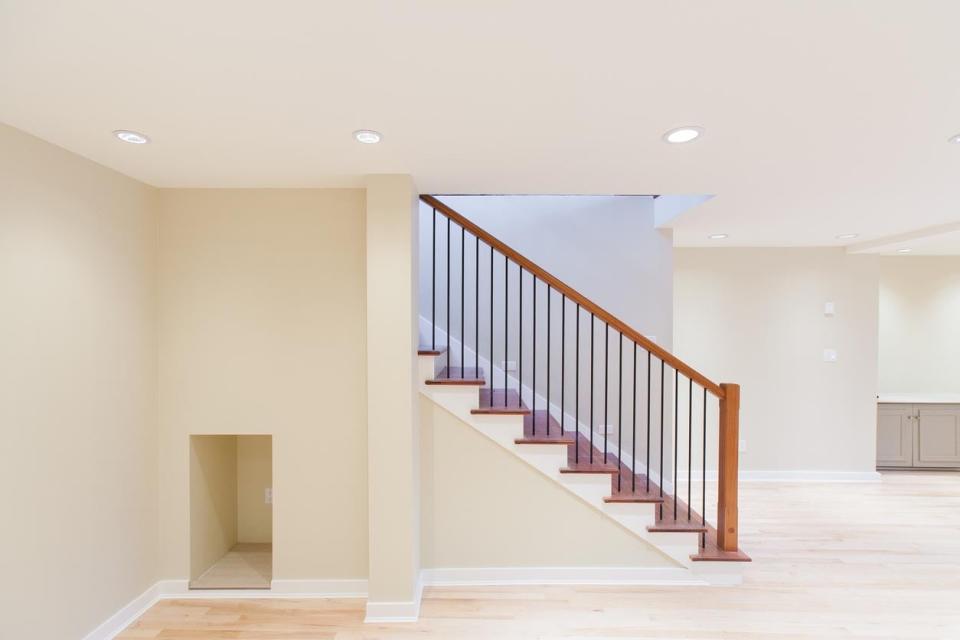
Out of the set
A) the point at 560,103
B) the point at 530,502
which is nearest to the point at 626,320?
the point at 530,502

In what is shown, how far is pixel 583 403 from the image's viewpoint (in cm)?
426

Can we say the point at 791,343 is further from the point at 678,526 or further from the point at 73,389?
the point at 73,389

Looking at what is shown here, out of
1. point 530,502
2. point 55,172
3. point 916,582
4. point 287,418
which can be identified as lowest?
point 916,582

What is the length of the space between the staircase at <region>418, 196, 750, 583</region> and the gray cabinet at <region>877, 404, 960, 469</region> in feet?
6.85

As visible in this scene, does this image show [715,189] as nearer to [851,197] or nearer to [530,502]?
[851,197]

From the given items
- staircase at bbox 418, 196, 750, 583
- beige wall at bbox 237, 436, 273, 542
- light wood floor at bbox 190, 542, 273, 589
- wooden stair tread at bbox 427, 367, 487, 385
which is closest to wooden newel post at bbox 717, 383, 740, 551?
staircase at bbox 418, 196, 750, 583

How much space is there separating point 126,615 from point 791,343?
578 cm

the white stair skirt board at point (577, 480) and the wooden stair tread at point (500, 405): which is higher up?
the wooden stair tread at point (500, 405)

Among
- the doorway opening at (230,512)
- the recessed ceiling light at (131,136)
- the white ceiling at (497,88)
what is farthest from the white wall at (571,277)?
the recessed ceiling light at (131,136)

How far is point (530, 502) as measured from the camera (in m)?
3.02

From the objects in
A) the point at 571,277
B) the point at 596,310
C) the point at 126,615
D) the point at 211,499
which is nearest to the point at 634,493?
the point at 596,310

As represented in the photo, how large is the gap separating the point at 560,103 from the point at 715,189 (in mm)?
1571

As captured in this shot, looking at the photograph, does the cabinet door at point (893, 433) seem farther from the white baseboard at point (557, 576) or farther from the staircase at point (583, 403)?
the white baseboard at point (557, 576)

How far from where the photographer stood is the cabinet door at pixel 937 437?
5.27 meters
